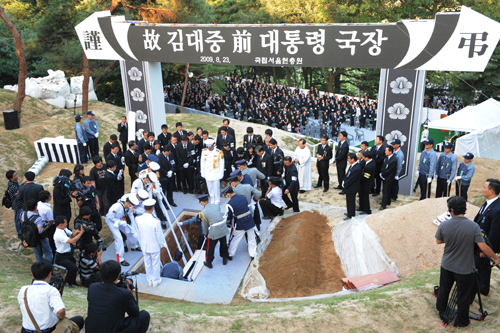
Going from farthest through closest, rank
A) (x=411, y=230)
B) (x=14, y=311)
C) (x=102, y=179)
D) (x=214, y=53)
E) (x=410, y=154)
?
(x=214, y=53)
(x=410, y=154)
(x=102, y=179)
(x=411, y=230)
(x=14, y=311)

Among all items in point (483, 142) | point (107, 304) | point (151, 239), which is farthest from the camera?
point (483, 142)

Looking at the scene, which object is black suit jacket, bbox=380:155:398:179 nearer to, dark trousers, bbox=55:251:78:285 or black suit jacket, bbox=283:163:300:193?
black suit jacket, bbox=283:163:300:193

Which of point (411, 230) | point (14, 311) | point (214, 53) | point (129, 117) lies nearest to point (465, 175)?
point (411, 230)

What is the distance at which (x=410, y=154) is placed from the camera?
384 inches

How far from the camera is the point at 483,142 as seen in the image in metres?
15.6

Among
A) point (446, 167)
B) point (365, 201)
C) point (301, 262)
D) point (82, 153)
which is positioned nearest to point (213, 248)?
point (301, 262)

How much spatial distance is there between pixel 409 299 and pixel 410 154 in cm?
560

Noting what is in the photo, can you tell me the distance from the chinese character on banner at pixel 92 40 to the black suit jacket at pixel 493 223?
11.7m

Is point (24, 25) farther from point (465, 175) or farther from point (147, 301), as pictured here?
point (465, 175)

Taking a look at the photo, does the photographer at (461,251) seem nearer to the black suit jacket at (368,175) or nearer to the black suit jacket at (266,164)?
the black suit jacket at (368,175)

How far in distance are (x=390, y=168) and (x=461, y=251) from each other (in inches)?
187

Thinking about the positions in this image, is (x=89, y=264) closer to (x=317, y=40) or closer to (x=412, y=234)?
(x=412, y=234)

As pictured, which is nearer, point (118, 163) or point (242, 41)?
point (118, 163)

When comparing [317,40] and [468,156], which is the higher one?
[317,40]
